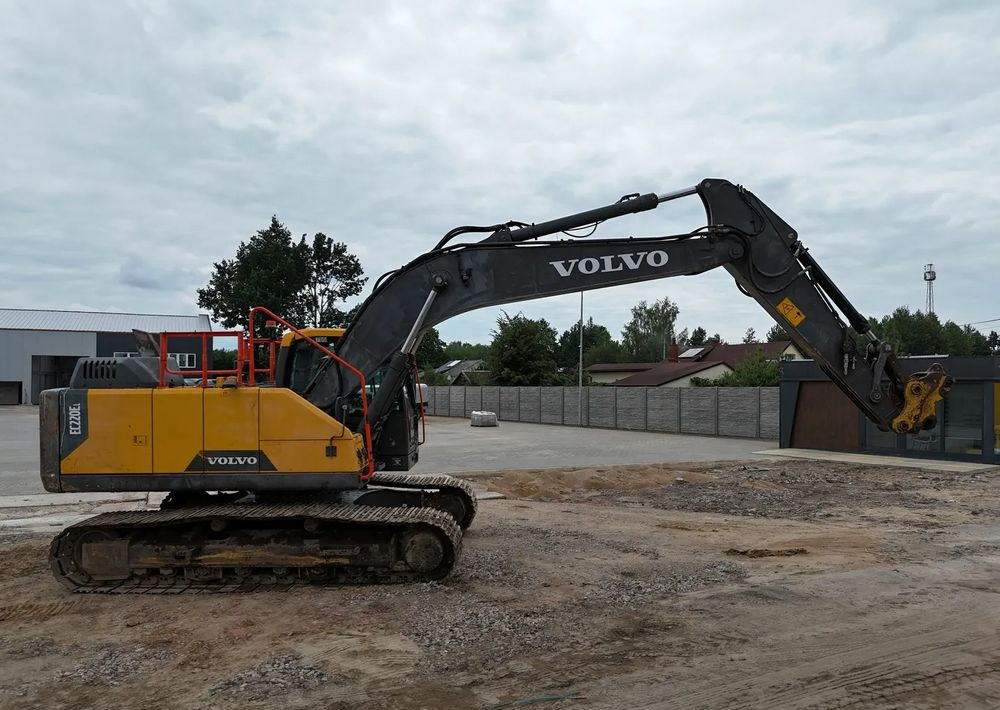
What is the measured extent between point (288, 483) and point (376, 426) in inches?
43.9

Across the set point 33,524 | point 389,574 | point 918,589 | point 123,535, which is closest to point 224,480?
point 123,535

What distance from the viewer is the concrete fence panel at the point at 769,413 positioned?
2919cm

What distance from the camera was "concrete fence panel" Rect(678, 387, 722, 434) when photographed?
31781mm

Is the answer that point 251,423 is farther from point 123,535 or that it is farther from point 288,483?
point 123,535

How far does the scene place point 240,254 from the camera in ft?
191

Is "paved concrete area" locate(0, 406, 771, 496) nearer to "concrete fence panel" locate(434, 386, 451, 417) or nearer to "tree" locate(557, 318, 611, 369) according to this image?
"concrete fence panel" locate(434, 386, 451, 417)

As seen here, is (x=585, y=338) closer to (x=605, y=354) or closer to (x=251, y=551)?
(x=605, y=354)

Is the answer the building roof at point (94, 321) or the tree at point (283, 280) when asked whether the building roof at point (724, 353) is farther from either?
the building roof at point (94, 321)

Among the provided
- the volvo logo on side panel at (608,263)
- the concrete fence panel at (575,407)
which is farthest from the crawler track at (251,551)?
the concrete fence panel at (575,407)

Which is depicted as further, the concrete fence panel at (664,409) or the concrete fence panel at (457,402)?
the concrete fence panel at (457,402)

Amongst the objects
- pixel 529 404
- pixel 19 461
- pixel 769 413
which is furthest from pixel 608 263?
pixel 529 404

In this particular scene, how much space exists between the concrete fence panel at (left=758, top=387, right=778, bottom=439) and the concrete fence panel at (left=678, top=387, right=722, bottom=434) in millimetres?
2203

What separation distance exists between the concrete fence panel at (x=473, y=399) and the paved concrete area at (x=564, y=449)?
12.7 meters

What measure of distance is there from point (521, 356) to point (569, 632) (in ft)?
149
